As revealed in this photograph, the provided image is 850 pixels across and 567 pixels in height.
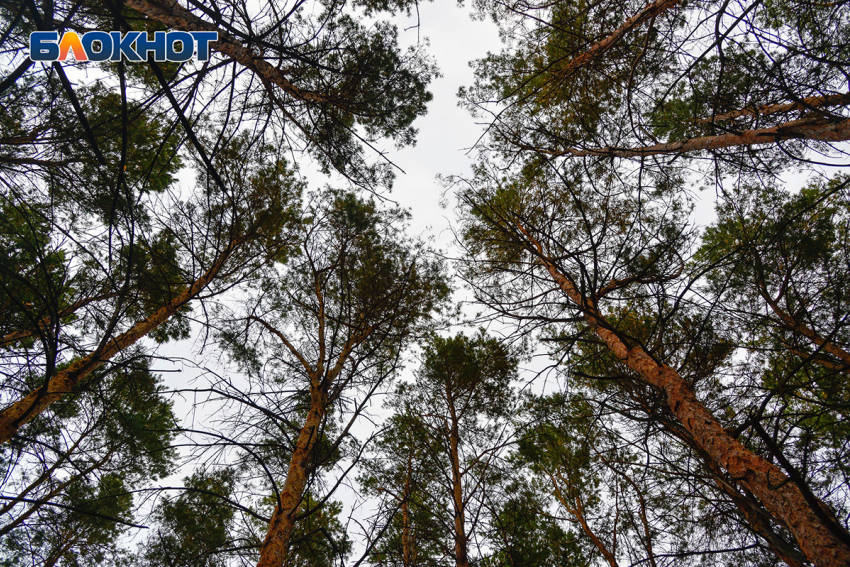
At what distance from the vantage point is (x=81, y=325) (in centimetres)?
504

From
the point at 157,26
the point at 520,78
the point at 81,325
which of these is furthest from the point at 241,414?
the point at 520,78

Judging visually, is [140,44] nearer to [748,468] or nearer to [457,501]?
[748,468]

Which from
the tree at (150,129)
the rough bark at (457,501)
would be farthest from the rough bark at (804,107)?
the rough bark at (457,501)

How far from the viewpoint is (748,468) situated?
217 centimetres

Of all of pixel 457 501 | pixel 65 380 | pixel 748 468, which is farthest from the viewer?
pixel 457 501

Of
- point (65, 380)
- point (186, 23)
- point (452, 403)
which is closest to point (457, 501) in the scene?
point (452, 403)

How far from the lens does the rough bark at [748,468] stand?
1.73 meters

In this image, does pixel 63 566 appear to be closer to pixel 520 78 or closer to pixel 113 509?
pixel 113 509

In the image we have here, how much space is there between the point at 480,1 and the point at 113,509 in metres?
10.5

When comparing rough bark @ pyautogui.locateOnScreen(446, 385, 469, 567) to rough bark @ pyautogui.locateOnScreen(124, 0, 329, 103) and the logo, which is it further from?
the logo

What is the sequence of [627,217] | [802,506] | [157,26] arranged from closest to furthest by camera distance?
1. [802,506]
2. [157,26]
3. [627,217]

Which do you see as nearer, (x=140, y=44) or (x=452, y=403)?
(x=140, y=44)

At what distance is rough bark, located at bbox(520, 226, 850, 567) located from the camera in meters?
1.73

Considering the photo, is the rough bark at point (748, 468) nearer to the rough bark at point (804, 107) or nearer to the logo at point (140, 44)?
the rough bark at point (804, 107)
